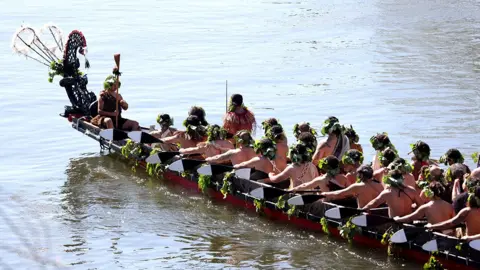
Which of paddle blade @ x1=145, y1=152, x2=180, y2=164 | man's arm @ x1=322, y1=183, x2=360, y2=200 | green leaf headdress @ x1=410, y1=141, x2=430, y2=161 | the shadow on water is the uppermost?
green leaf headdress @ x1=410, y1=141, x2=430, y2=161

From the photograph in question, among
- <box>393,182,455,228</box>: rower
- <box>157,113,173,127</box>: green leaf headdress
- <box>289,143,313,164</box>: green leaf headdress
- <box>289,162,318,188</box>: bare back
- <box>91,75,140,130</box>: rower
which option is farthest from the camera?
<box>91,75,140,130</box>: rower

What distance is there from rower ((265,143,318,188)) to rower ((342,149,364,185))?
0.53m

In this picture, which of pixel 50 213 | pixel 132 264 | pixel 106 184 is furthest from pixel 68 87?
pixel 132 264

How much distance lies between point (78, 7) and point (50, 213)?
2565cm

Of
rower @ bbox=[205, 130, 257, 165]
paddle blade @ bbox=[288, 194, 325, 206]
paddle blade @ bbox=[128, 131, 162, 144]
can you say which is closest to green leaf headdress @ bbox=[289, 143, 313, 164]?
paddle blade @ bbox=[288, 194, 325, 206]

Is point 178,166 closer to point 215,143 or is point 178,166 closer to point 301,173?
point 215,143

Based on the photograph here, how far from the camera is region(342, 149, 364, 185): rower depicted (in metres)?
15.5

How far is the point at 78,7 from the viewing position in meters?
42.5

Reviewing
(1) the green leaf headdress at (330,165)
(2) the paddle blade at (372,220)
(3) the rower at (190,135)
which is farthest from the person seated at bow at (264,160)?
(2) the paddle blade at (372,220)

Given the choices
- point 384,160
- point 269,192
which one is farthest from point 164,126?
point 384,160

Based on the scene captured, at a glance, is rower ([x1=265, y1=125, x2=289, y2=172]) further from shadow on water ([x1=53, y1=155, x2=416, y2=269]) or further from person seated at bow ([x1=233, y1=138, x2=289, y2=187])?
shadow on water ([x1=53, y1=155, x2=416, y2=269])

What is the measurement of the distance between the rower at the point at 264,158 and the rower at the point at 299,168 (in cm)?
47

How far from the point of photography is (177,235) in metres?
16.5

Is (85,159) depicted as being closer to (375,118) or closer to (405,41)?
(375,118)
